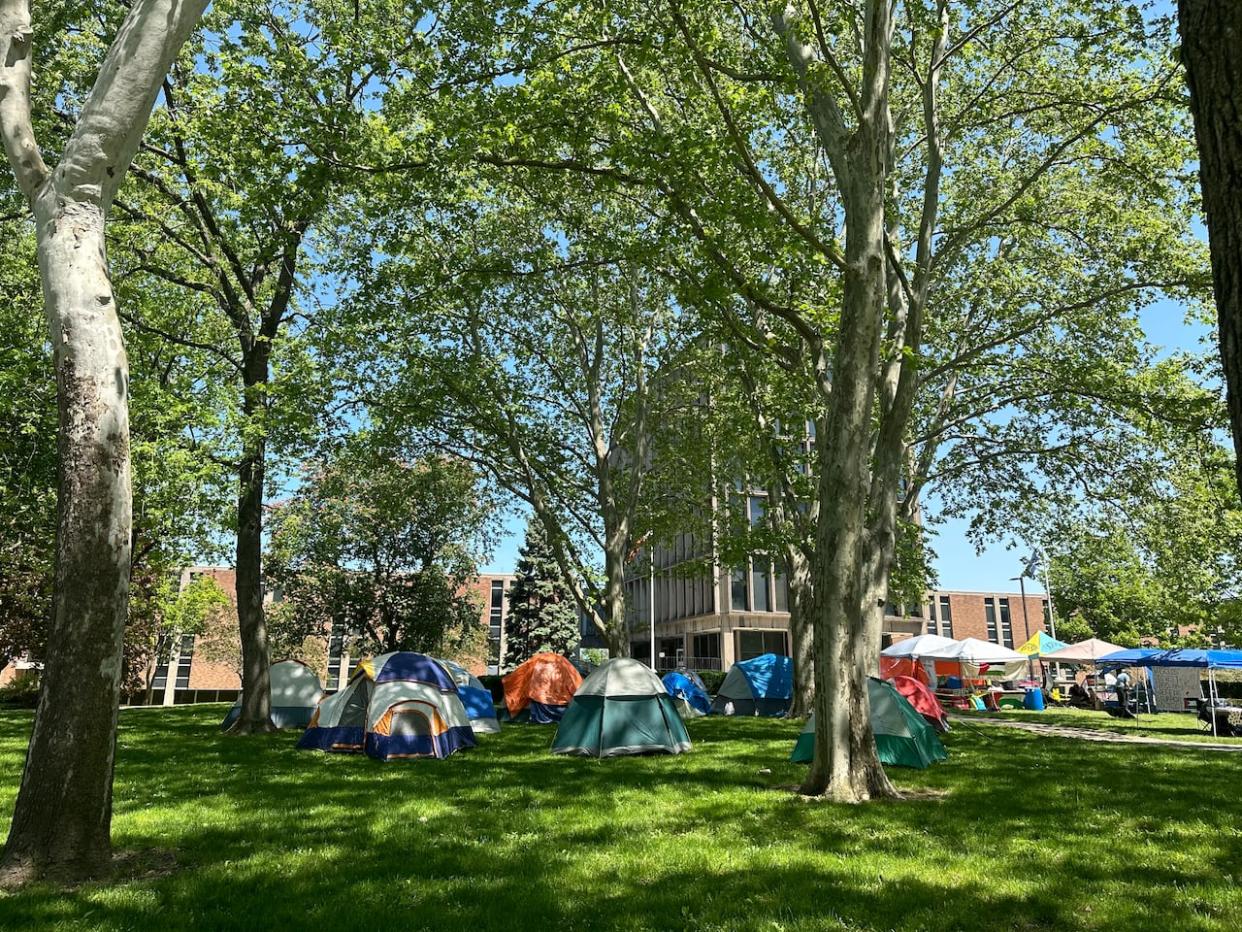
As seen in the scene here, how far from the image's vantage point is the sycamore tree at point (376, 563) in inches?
1357

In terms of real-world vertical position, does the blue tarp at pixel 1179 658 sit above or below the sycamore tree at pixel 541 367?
below

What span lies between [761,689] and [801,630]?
15.6ft

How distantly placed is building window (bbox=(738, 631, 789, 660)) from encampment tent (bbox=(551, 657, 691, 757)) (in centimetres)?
3448

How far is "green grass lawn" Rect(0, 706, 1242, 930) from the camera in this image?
5.42 metres

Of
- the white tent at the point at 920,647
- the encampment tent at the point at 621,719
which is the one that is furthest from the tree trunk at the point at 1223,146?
the white tent at the point at 920,647

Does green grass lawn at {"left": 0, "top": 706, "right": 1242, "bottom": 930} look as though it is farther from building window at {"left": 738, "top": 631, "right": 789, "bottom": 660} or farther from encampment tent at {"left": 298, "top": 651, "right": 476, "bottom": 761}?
building window at {"left": 738, "top": 631, "right": 789, "bottom": 660}

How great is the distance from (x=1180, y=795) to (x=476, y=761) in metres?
9.94

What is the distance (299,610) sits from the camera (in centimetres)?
3606

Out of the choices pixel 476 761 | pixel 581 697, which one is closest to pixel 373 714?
pixel 476 761

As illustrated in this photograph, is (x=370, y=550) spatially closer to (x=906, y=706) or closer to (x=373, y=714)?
(x=373, y=714)

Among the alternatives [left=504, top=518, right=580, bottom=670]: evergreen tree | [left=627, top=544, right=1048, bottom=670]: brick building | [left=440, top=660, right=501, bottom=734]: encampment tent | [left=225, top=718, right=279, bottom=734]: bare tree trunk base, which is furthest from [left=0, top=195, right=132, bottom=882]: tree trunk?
[left=504, top=518, right=580, bottom=670]: evergreen tree

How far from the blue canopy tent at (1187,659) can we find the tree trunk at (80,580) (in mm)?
23518

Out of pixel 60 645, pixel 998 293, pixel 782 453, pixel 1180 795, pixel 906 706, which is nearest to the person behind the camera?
pixel 60 645

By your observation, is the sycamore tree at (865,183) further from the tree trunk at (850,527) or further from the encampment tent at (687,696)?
the encampment tent at (687,696)
